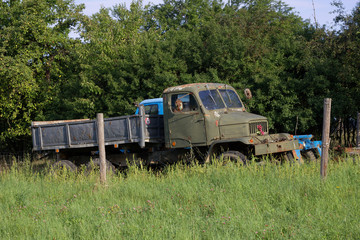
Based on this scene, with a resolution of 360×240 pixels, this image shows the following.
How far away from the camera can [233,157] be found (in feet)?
27.6

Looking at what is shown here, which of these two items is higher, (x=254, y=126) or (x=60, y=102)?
(x=60, y=102)

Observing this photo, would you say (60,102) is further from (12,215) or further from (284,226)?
(284,226)

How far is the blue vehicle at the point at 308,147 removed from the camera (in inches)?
364

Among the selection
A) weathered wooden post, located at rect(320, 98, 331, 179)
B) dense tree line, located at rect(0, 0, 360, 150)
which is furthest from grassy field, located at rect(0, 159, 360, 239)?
dense tree line, located at rect(0, 0, 360, 150)

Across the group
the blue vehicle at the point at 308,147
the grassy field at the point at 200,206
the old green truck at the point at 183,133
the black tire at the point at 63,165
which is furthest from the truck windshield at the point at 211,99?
the black tire at the point at 63,165

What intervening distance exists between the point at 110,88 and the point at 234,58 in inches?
224

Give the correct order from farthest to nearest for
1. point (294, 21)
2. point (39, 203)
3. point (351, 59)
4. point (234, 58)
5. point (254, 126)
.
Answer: point (294, 21) < point (234, 58) < point (351, 59) < point (254, 126) < point (39, 203)

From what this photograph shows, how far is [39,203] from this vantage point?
6918mm

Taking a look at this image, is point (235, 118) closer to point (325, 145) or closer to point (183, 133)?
point (183, 133)

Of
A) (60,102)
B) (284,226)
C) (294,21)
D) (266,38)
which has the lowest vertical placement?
(284,226)

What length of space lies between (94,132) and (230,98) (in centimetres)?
368

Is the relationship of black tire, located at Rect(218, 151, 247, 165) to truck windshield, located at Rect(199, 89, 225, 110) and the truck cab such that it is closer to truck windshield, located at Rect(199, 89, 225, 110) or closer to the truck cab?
the truck cab

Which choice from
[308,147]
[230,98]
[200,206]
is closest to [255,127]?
[230,98]

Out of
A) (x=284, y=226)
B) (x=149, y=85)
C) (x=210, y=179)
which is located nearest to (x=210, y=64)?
(x=149, y=85)
